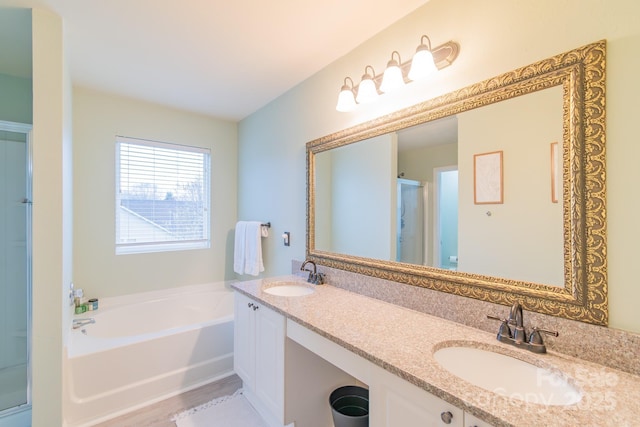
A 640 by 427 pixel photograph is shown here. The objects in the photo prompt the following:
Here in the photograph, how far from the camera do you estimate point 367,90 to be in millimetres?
1696

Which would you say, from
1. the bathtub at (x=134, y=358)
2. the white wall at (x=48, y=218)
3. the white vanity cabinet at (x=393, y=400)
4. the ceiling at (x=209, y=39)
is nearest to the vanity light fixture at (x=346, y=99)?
the ceiling at (x=209, y=39)

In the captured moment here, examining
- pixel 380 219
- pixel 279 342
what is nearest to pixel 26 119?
pixel 279 342

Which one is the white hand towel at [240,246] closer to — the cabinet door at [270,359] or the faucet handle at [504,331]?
the cabinet door at [270,359]

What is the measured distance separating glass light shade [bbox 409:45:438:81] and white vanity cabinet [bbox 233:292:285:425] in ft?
4.65

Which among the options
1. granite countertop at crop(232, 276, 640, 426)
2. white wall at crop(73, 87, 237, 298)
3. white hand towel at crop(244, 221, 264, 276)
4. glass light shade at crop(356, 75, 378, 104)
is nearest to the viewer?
granite countertop at crop(232, 276, 640, 426)

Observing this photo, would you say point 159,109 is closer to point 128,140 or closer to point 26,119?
point 128,140

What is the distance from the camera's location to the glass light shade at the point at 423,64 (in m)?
1.36

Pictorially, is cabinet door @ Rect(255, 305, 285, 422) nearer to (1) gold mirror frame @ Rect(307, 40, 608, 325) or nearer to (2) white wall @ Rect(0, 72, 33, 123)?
(1) gold mirror frame @ Rect(307, 40, 608, 325)

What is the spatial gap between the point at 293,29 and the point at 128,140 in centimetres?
202

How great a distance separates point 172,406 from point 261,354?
0.89 metres

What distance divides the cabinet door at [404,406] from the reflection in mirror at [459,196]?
0.62 m

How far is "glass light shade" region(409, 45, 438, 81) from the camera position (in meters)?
1.36

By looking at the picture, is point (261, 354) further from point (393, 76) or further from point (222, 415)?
point (393, 76)

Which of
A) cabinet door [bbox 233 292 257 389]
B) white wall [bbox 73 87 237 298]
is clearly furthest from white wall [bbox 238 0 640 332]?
white wall [bbox 73 87 237 298]
